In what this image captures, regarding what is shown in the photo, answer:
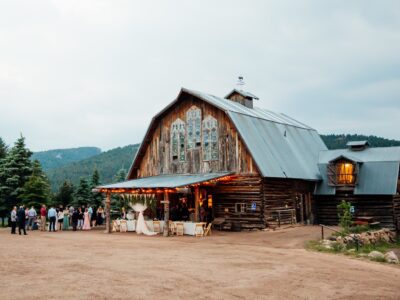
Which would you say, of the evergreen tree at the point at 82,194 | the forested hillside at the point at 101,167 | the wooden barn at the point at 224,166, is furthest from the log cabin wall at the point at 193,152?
the forested hillside at the point at 101,167

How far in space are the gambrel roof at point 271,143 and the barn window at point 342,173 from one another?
3.89 ft

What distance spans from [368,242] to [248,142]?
830cm

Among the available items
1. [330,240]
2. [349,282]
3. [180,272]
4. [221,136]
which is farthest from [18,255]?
[221,136]

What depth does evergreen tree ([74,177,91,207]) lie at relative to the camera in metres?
44.3

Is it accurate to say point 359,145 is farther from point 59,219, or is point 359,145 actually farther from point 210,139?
point 59,219

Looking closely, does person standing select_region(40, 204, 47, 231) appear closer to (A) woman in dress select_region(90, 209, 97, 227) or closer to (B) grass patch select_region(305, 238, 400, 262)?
(A) woman in dress select_region(90, 209, 97, 227)

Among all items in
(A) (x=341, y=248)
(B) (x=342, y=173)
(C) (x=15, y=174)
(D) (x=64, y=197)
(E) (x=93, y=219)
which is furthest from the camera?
(D) (x=64, y=197)

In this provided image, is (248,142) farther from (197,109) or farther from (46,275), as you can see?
(46,275)

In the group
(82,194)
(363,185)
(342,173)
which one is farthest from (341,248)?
(82,194)

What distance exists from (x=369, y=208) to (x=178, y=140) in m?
12.8

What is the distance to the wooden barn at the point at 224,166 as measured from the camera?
25.2m

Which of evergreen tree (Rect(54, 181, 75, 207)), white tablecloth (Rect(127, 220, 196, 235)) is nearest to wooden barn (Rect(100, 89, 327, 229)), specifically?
white tablecloth (Rect(127, 220, 196, 235))

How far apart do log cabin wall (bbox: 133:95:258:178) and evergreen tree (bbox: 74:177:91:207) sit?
15170 mm

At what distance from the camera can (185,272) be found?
479 inches
